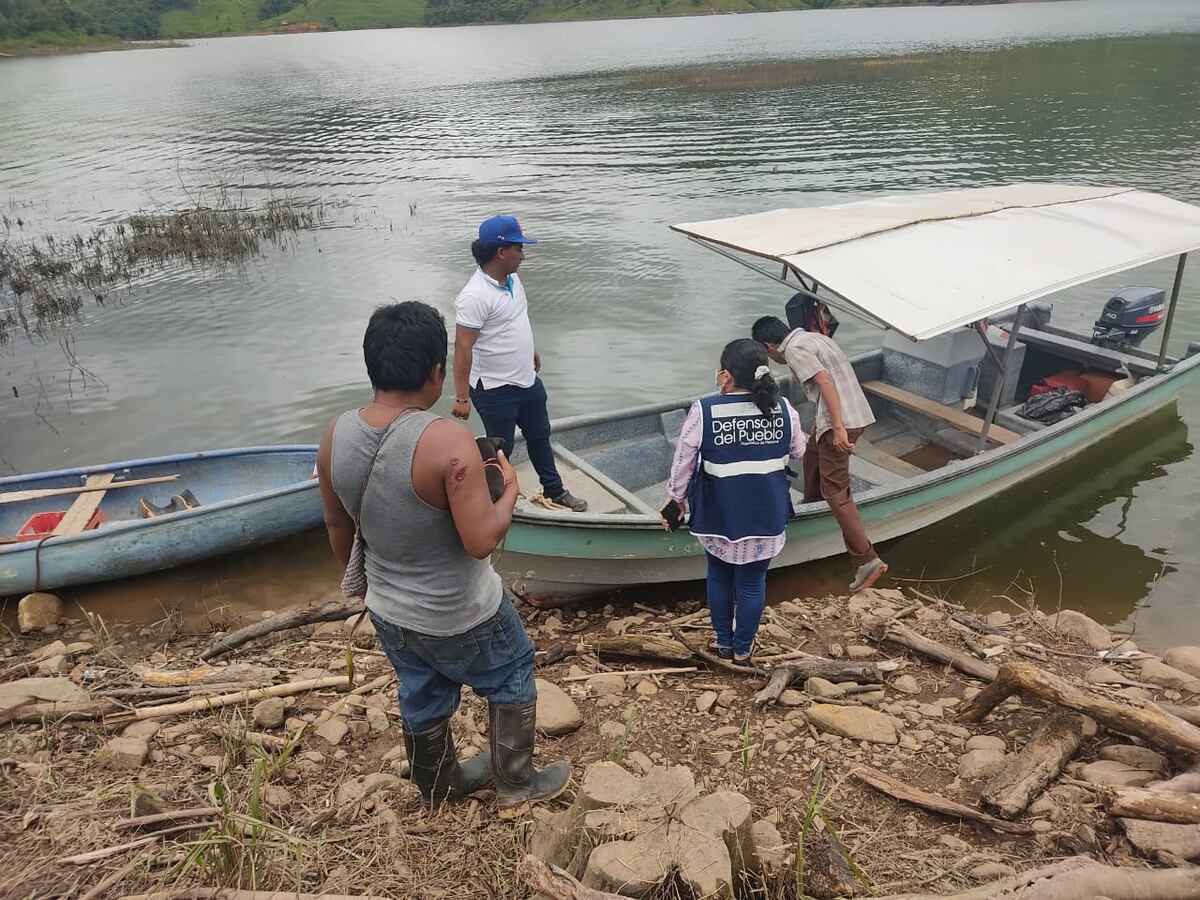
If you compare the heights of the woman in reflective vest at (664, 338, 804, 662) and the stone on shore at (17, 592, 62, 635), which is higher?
the woman in reflective vest at (664, 338, 804, 662)

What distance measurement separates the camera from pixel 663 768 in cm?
303

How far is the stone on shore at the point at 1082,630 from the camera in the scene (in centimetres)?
539

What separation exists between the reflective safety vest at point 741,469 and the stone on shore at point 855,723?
0.97 meters

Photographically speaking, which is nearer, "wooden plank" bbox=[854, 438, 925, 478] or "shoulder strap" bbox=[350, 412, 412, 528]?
"shoulder strap" bbox=[350, 412, 412, 528]

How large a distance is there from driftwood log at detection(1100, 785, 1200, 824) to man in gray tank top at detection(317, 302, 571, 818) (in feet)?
7.18

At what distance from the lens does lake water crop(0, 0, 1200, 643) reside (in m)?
8.13

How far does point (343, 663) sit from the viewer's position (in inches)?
205

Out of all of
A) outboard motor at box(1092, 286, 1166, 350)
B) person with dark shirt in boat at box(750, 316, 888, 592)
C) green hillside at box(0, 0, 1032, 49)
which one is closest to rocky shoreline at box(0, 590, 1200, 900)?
person with dark shirt in boat at box(750, 316, 888, 592)

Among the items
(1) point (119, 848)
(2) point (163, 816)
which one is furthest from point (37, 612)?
(1) point (119, 848)

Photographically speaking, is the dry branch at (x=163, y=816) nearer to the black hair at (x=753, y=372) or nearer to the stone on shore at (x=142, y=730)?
the stone on shore at (x=142, y=730)

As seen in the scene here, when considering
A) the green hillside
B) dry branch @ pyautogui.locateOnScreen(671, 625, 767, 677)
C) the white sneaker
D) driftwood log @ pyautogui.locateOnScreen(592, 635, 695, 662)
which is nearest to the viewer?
dry branch @ pyautogui.locateOnScreen(671, 625, 767, 677)

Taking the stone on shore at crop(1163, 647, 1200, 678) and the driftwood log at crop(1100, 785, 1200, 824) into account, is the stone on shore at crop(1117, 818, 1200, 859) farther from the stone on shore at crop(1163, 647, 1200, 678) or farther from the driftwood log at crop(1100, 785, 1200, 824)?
the stone on shore at crop(1163, 647, 1200, 678)

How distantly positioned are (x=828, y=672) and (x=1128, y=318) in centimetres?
714

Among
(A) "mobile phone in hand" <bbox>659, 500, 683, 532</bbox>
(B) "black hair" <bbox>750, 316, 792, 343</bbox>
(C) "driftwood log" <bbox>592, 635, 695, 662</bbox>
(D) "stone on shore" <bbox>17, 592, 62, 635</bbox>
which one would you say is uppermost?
(B) "black hair" <bbox>750, 316, 792, 343</bbox>
